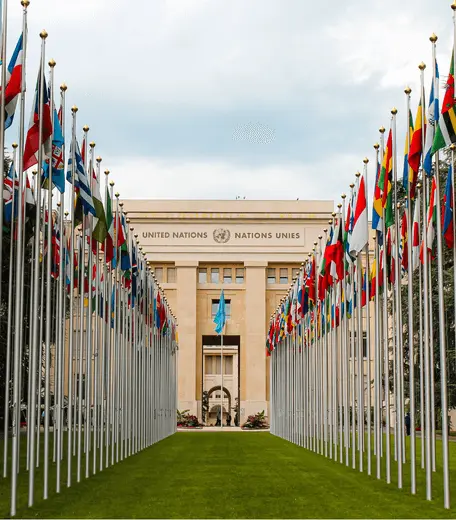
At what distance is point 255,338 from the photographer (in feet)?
278

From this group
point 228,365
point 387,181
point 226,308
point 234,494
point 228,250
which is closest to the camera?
point 234,494

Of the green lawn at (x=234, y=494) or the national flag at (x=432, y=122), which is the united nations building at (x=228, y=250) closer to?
Answer: the green lawn at (x=234, y=494)

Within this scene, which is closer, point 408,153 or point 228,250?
point 408,153

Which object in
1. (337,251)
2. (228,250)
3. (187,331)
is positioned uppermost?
(228,250)

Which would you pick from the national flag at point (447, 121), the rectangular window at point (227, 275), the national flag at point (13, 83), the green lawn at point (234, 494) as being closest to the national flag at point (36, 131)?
the national flag at point (13, 83)

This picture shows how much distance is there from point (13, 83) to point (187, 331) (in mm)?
68590

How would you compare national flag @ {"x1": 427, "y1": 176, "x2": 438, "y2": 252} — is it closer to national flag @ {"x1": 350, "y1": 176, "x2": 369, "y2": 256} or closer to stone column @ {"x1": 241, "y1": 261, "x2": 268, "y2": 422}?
national flag @ {"x1": 350, "y1": 176, "x2": 369, "y2": 256}

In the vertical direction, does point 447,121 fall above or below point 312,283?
above

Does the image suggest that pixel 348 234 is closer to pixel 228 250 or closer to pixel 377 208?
pixel 377 208

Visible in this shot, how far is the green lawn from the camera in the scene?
603 inches

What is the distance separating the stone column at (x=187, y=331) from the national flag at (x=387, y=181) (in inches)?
2446

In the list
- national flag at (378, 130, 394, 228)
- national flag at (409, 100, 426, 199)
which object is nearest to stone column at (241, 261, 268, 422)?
national flag at (378, 130, 394, 228)

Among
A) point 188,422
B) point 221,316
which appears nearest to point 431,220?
point 221,316

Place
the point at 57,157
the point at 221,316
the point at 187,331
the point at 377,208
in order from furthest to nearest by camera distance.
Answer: the point at 187,331, the point at 221,316, the point at 377,208, the point at 57,157
